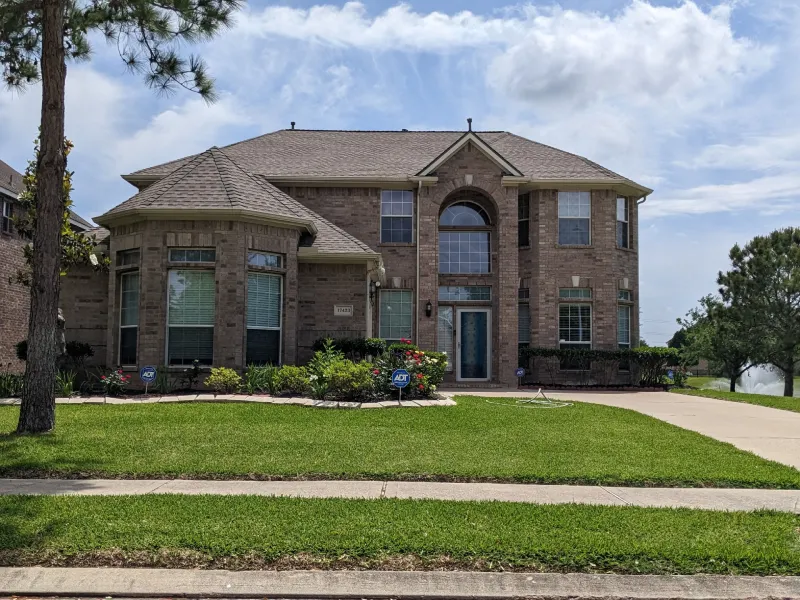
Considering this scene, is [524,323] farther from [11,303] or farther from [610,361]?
[11,303]

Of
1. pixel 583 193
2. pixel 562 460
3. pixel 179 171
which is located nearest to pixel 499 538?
pixel 562 460

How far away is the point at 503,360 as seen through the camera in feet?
68.4

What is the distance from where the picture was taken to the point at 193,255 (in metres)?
16.0

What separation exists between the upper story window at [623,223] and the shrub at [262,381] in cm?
1323

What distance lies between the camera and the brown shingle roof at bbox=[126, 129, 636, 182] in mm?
21938

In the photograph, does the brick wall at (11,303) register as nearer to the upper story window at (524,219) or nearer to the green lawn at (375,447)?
the green lawn at (375,447)

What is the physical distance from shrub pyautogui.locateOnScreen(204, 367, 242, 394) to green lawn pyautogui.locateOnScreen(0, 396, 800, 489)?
5.70ft

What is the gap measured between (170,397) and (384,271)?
856cm

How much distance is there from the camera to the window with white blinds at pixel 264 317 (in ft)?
53.5

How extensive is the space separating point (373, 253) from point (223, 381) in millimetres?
5394

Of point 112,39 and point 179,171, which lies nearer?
point 112,39

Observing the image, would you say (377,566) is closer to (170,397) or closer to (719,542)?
(719,542)

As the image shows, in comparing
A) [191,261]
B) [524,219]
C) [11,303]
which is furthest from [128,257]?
[524,219]

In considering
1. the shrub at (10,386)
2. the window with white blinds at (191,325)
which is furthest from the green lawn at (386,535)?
the window with white blinds at (191,325)
